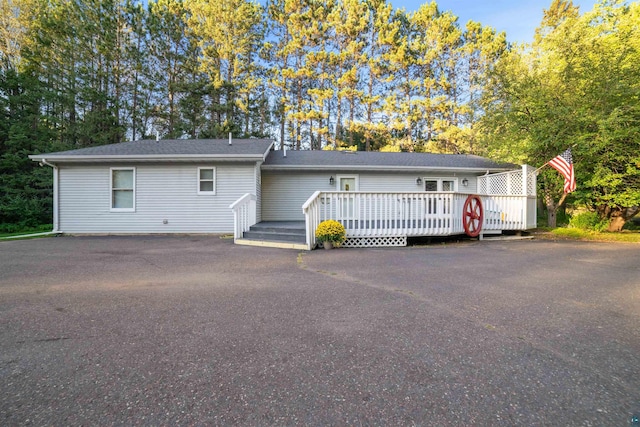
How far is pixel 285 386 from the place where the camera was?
5.84 ft

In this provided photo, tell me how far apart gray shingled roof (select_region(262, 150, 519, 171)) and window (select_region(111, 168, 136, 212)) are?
469 centimetres

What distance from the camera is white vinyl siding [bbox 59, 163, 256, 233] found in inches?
412

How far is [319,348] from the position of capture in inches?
89.1

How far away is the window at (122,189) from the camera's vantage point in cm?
1049

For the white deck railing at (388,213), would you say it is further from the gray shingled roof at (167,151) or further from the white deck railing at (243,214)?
the gray shingled roof at (167,151)

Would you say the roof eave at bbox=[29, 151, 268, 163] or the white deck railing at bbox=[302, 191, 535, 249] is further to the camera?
the roof eave at bbox=[29, 151, 268, 163]

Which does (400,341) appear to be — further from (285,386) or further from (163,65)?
(163,65)

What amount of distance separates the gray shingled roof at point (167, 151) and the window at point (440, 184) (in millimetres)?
7039

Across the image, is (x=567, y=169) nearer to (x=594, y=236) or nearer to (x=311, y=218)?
(x=594, y=236)

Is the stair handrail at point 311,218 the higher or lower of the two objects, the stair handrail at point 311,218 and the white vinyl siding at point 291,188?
the lower

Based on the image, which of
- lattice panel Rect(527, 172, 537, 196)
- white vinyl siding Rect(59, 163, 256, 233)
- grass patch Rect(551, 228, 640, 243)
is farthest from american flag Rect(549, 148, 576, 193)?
white vinyl siding Rect(59, 163, 256, 233)

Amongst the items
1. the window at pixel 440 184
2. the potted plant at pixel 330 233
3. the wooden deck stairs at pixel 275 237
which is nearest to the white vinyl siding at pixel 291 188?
the window at pixel 440 184

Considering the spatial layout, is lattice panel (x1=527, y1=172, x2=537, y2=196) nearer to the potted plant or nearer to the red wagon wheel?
the red wagon wheel

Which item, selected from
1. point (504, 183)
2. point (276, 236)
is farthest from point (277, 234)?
point (504, 183)
